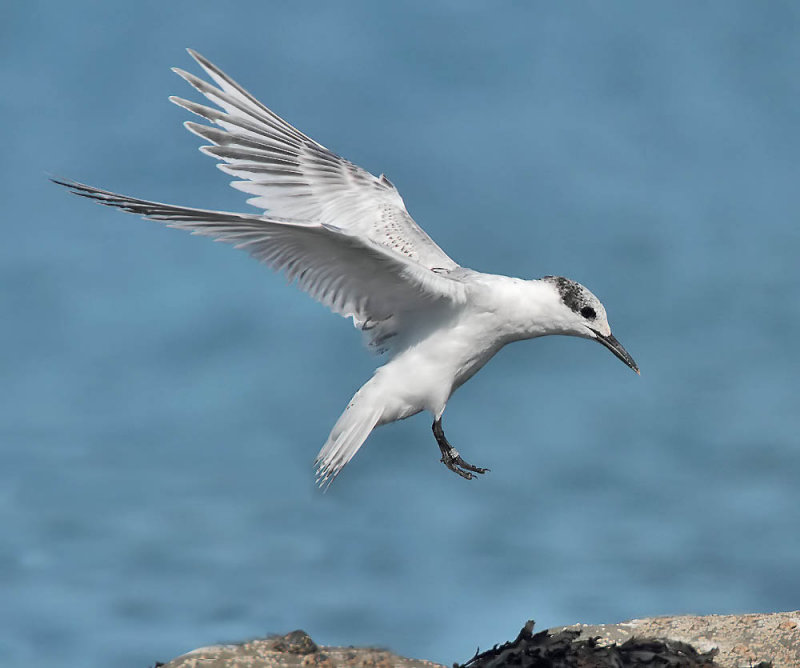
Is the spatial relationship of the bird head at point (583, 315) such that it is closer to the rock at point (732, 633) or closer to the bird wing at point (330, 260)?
the bird wing at point (330, 260)

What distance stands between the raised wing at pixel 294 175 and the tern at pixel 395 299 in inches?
0.9

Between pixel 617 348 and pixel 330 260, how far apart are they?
2523 millimetres

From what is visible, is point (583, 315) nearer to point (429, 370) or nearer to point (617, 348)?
point (617, 348)

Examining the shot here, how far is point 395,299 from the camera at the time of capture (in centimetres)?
867

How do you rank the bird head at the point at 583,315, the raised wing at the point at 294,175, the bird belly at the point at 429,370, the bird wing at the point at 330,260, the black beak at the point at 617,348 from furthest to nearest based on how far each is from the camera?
the raised wing at the point at 294,175 → the black beak at the point at 617,348 → the bird head at the point at 583,315 → the bird belly at the point at 429,370 → the bird wing at the point at 330,260

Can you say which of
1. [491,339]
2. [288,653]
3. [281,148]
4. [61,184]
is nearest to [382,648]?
[288,653]

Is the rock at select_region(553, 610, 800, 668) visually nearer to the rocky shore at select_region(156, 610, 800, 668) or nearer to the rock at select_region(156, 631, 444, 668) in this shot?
the rocky shore at select_region(156, 610, 800, 668)

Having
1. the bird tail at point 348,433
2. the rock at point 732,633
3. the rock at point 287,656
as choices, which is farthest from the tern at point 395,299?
the rock at point 732,633

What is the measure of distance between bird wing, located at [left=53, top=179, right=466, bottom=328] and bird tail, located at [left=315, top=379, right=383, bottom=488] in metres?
0.59

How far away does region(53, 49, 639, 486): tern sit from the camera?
7.79 m

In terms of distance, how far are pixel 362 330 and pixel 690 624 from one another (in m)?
3.83

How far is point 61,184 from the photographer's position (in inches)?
282

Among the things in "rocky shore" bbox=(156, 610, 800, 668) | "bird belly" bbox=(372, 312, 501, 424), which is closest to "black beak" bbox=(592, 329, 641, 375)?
"bird belly" bbox=(372, 312, 501, 424)

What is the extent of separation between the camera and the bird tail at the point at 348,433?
338 inches
